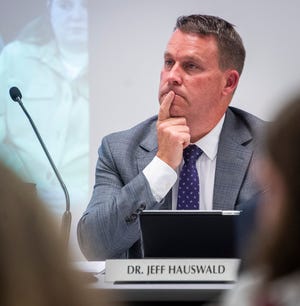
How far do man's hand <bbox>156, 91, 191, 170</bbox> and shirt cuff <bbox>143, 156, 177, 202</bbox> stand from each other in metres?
0.05

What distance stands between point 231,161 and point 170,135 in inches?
9.6

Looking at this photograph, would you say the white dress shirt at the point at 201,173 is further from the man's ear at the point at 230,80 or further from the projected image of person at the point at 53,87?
the projected image of person at the point at 53,87

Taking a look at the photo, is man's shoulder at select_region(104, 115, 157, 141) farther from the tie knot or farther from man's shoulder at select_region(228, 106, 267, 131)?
man's shoulder at select_region(228, 106, 267, 131)

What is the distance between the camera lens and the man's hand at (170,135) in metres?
2.81

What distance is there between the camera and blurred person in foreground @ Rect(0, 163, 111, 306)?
628 mm

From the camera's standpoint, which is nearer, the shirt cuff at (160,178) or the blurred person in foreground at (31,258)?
the blurred person in foreground at (31,258)

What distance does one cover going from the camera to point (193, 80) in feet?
9.90

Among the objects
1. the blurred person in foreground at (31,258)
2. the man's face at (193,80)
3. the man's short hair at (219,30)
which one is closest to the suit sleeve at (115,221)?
the man's face at (193,80)

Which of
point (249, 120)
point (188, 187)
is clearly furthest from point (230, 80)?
point (188, 187)

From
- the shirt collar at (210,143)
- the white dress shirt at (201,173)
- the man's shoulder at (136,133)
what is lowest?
the white dress shirt at (201,173)

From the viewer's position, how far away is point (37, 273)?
634 millimetres

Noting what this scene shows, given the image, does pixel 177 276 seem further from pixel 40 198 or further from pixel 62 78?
pixel 62 78

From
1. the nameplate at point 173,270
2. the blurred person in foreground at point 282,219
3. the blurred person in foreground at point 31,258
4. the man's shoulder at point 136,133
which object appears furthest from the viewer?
the man's shoulder at point 136,133

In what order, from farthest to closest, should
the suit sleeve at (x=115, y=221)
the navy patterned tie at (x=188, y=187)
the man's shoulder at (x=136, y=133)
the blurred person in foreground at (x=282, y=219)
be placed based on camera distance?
the man's shoulder at (x=136, y=133) < the navy patterned tie at (x=188, y=187) < the suit sleeve at (x=115, y=221) < the blurred person in foreground at (x=282, y=219)
